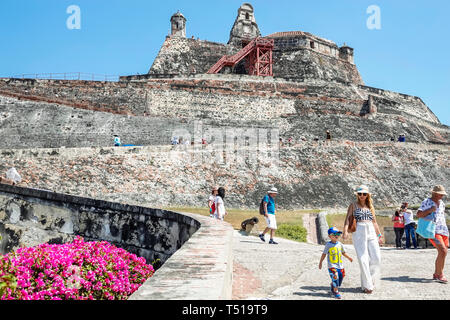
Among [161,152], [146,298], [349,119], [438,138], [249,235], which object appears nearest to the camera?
[146,298]

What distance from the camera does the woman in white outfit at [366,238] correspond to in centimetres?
485

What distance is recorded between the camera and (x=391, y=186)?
76.0ft

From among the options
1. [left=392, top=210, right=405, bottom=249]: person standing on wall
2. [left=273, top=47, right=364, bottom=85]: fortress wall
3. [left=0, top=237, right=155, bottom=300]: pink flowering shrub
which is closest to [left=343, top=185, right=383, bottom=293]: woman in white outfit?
[left=0, top=237, right=155, bottom=300]: pink flowering shrub

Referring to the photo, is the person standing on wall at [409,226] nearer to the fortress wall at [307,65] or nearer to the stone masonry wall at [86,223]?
the stone masonry wall at [86,223]

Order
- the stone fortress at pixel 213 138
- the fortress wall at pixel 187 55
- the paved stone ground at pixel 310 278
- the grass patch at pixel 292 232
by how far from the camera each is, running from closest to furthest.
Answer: the paved stone ground at pixel 310 278
the grass patch at pixel 292 232
the stone fortress at pixel 213 138
the fortress wall at pixel 187 55

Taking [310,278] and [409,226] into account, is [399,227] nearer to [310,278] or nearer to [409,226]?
[409,226]


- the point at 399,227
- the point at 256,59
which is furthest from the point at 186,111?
the point at 399,227

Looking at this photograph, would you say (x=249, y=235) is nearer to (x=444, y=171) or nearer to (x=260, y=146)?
(x=260, y=146)

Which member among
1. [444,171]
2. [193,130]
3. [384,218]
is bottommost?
[384,218]

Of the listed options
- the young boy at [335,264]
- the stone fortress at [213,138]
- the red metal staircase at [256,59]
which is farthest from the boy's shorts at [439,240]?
the red metal staircase at [256,59]

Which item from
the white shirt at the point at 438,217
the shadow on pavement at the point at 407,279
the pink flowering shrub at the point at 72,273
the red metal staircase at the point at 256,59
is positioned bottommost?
the shadow on pavement at the point at 407,279

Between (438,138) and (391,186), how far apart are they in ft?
51.5

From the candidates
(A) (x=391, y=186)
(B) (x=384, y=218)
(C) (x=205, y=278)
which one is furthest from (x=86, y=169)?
(A) (x=391, y=186)

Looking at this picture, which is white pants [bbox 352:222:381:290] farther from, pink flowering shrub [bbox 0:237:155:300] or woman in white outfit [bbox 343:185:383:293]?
pink flowering shrub [bbox 0:237:155:300]
